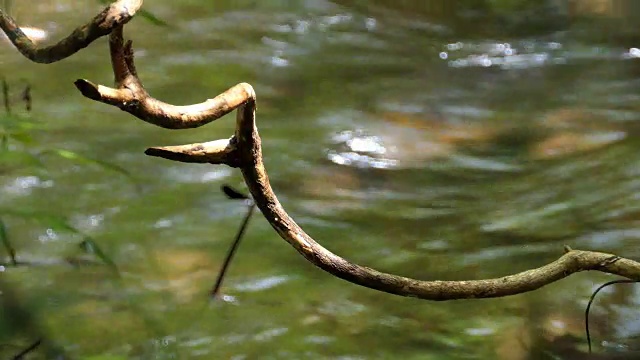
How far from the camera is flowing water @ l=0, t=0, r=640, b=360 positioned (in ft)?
5.72

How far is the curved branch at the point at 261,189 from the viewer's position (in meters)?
1.04

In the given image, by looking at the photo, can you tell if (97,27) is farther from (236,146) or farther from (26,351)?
(26,351)

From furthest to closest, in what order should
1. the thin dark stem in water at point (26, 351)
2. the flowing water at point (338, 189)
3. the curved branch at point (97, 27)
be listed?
A: the flowing water at point (338, 189)
the thin dark stem in water at point (26, 351)
the curved branch at point (97, 27)

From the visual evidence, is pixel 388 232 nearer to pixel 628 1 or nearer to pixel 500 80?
pixel 500 80

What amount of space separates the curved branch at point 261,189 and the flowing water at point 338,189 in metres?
0.40

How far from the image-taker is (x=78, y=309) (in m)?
1.77

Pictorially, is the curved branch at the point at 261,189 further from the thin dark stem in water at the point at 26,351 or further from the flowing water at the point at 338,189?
the thin dark stem in water at the point at 26,351

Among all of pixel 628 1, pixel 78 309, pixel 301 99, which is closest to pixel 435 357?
pixel 78 309

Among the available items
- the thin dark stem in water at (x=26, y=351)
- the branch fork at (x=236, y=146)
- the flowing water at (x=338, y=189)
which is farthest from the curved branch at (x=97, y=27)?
the thin dark stem in water at (x=26, y=351)

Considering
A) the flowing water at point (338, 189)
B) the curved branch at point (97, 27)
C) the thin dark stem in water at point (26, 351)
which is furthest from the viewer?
the flowing water at point (338, 189)

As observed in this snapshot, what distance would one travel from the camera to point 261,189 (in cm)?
126

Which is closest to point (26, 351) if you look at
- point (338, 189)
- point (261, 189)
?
point (261, 189)

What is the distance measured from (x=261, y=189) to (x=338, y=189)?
1306 mm

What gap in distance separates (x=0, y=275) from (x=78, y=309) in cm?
29
